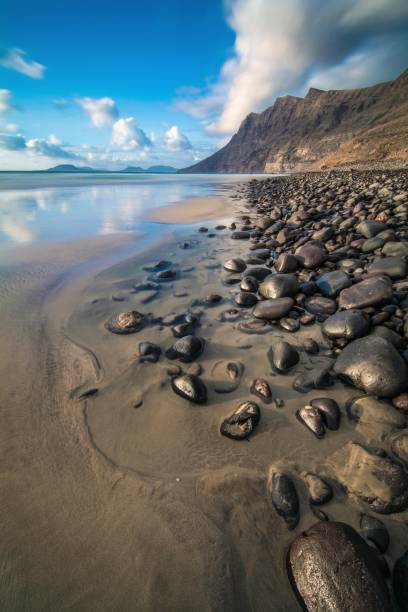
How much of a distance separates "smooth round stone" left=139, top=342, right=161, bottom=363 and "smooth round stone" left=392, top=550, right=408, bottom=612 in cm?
223

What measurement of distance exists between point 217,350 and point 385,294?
221 centimetres

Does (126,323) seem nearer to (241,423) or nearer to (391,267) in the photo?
(241,423)

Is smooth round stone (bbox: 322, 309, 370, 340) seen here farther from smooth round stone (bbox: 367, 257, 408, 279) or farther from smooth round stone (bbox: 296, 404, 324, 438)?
smooth round stone (bbox: 367, 257, 408, 279)

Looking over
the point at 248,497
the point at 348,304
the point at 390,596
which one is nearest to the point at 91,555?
the point at 248,497

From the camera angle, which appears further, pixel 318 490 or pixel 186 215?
pixel 186 215

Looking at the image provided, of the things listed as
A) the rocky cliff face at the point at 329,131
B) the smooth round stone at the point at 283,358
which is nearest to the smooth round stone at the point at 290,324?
the smooth round stone at the point at 283,358

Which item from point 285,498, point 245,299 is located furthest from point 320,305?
point 285,498

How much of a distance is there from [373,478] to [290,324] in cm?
190

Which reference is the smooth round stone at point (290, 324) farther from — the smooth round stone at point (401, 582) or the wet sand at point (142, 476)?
the smooth round stone at point (401, 582)

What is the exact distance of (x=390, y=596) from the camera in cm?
119

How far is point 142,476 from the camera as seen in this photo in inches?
67.8

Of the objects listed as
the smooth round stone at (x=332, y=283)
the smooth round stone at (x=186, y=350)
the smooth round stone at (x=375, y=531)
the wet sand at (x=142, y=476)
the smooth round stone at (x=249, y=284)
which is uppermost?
the smooth round stone at (x=332, y=283)

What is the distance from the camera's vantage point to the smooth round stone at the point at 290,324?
10.7 feet

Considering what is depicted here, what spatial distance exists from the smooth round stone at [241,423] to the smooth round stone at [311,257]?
3.43 meters
